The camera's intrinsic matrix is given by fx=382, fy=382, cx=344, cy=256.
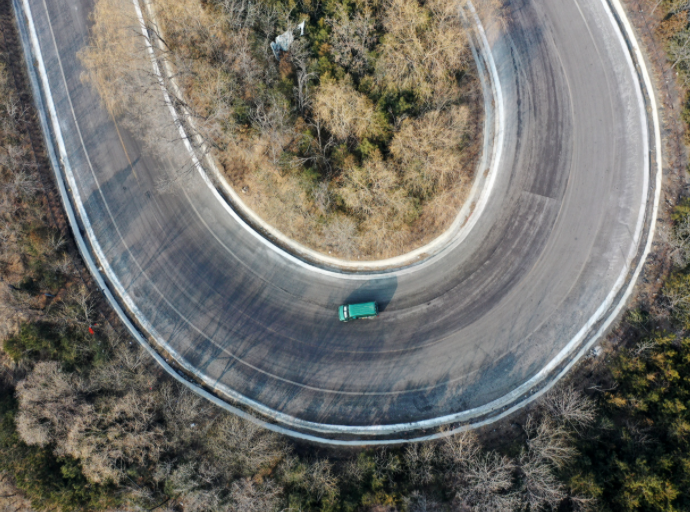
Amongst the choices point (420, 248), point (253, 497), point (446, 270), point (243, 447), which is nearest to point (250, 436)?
point (243, 447)

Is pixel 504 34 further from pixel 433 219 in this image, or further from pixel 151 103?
pixel 151 103

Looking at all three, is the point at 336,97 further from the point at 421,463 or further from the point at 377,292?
the point at 421,463

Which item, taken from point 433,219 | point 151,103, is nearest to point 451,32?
point 433,219

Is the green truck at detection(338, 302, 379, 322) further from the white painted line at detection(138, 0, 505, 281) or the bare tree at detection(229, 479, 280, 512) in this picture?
the bare tree at detection(229, 479, 280, 512)

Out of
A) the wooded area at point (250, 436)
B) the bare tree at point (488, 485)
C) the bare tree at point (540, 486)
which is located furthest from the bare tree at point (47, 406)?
the bare tree at point (540, 486)

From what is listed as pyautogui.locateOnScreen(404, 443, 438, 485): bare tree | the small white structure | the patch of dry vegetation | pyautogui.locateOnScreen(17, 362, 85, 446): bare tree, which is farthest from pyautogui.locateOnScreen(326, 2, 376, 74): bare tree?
pyautogui.locateOnScreen(17, 362, 85, 446): bare tree

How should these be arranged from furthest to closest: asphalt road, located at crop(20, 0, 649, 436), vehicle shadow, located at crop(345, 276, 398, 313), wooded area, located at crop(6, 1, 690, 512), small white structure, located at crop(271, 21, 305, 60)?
1. vehicle shadow, located at crop(345, 276, 398, 313)
2. asphalt road, located at crop(20, 0, 649, 436)
3. small white structure, located at crop(271, 21, 305, 60)
4. wooded area, located at crop(6, 1, 690, 512)

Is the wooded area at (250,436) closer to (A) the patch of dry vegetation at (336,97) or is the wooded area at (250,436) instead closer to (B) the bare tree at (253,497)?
(B) the bare tree at (253,497)
